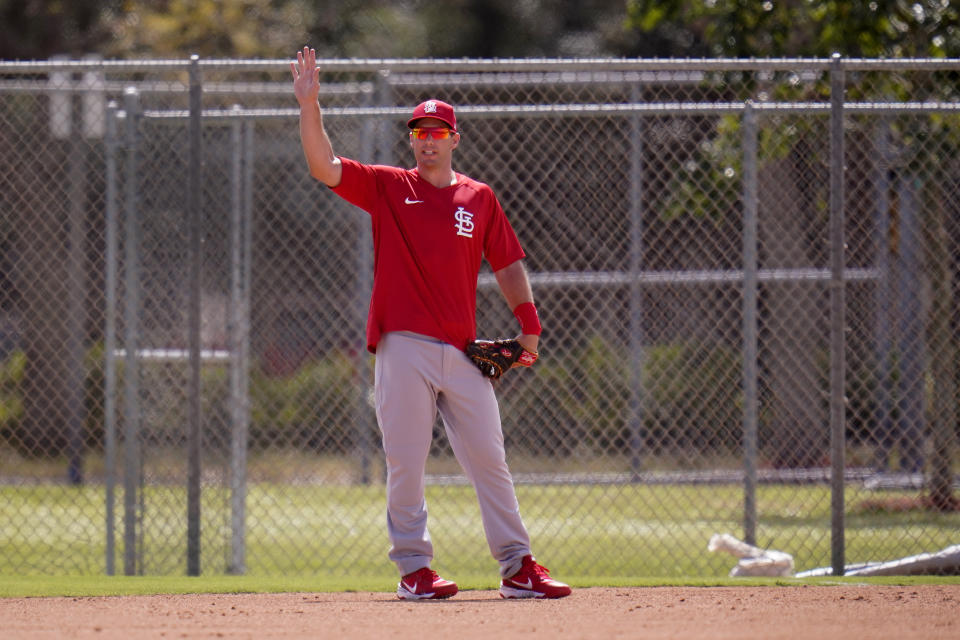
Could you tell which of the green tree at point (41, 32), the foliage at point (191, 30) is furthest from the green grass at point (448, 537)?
the green tree at point (41, 32)

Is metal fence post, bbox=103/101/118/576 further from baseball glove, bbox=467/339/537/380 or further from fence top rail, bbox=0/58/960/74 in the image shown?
baseball glove, bbox=467/339/537/380

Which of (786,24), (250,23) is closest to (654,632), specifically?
(786,24)

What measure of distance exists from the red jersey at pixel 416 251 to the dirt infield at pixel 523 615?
3.64 ft

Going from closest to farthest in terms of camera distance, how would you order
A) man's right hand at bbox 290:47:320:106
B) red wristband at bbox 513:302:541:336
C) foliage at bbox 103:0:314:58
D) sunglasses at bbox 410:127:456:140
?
man's right hand at bbox 290:47:320:106, sunglasses at bbox 410:127:456:140, red wristband at bbox 513:302:541:336, foliage at bbox 103:0:314:58

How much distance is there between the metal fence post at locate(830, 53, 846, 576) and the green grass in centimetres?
71

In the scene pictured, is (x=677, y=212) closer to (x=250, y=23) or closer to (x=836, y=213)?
(x=836, y=213)

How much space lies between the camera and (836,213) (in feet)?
20.9

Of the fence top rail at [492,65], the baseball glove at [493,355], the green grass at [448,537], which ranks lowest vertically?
the green grass at [448,537]

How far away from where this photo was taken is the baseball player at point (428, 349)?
5199 millimetres

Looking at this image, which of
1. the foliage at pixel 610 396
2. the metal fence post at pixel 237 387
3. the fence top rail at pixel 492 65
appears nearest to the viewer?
the fence top rail at pixel 492 65

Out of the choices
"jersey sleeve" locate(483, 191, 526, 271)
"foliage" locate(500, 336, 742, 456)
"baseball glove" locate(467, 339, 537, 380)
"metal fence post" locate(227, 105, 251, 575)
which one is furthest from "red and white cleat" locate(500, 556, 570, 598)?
"foliage" locate(500, 336, 742, 456)

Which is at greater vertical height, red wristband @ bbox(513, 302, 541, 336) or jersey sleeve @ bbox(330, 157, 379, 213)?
jersey sleeve @ bbox(330, 157, 379, 213)

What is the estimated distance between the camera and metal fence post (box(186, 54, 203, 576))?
6.28m

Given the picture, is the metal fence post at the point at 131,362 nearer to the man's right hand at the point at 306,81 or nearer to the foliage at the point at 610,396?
the man's right hand at the point at 306,81
